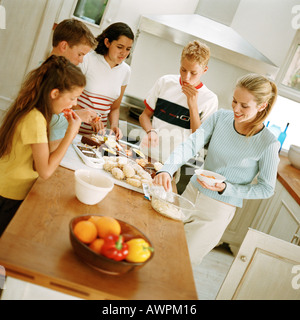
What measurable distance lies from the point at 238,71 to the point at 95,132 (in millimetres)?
2262

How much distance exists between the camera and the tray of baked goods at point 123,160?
6.04ft

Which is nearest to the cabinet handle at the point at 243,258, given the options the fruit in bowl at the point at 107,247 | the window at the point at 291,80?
the fruit in bowl at the point at 107,247

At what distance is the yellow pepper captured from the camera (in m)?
1.06

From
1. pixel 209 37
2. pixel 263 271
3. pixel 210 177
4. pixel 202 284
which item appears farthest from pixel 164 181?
pixel 209 37

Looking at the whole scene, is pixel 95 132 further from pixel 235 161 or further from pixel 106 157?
pixel 235 161

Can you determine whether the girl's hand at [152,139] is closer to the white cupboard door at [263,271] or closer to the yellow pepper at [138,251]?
the white cupboard door at [263,271]

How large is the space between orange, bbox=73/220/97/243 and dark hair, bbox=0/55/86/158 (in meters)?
0.59

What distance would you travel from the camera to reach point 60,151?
152cm

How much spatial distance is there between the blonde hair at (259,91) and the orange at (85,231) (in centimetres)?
109

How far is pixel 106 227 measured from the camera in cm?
112

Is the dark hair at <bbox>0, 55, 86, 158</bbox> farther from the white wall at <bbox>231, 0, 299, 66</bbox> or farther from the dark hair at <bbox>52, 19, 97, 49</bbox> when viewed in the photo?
the white wall at <bbox>231, 0, 299, 66</bbox>

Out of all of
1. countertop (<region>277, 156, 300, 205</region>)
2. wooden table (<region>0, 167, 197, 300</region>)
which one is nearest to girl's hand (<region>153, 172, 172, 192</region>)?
wooden table (<region>0, 167, 197, 300</region>)

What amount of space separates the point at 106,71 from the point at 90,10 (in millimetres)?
1536
